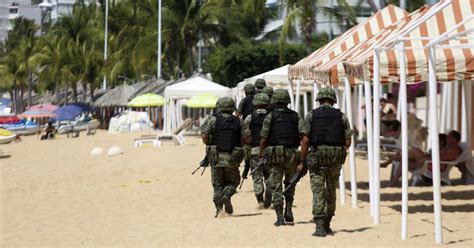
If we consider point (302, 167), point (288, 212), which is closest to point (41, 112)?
point (288, 212)

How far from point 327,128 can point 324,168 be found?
41cm


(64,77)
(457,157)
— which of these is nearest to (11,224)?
(457,157)

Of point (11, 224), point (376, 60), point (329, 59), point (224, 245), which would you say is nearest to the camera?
point (224, 245)

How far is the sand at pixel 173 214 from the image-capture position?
977 centimetres

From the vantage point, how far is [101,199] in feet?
49.4

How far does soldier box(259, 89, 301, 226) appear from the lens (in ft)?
33.7

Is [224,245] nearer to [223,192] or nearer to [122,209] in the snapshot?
[223,192]

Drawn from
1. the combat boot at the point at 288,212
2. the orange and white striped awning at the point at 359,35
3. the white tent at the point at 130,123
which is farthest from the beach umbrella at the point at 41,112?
the combat boot at the point at 288,212

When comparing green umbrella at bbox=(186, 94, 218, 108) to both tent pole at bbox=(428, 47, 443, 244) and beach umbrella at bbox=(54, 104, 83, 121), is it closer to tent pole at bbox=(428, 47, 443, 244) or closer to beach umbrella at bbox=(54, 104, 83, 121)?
beach umbrella at bbox=(54, 104, 83, 121)

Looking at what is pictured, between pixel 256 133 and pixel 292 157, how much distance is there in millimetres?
1064

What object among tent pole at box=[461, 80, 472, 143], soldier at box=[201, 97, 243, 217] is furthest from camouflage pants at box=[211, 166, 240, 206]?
tent pole at box=[461, 80, 472, 143]

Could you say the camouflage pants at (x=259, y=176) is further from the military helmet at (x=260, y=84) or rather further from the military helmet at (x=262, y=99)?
the military helmet at (x=260, y=84)

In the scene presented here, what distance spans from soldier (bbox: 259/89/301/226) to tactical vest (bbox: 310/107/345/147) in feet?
2.74

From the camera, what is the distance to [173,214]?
12430 mm
